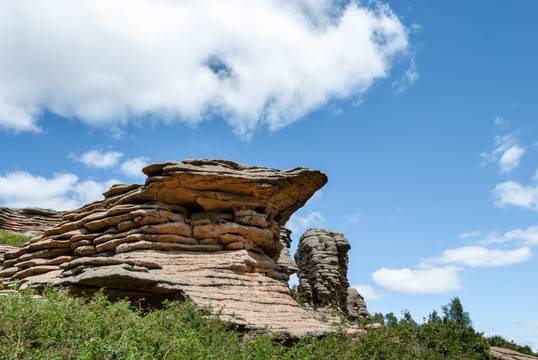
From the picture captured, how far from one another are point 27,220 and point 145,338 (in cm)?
3746

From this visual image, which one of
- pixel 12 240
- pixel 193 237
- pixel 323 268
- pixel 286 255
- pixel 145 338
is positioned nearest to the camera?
pixel 145 338

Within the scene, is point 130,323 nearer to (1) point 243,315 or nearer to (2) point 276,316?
(1) point 243,315

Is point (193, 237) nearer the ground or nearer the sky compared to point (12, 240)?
nearer the ground

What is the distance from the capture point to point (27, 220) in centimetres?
4034

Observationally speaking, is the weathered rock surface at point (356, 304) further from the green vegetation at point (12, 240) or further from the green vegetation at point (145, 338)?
the green vegetation at point (12, 240)

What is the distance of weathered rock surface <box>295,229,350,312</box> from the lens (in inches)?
1239

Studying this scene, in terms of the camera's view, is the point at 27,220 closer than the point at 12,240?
No

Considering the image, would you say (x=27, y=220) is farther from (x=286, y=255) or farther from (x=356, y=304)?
(x=356, y=304)

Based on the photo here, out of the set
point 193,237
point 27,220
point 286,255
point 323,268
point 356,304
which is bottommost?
point 356,304

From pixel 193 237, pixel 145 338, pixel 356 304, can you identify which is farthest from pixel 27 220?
pixel 145 338

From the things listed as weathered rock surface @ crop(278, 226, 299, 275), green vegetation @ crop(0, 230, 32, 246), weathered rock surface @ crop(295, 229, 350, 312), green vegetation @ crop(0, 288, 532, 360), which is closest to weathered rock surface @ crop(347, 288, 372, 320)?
weathered rock surface @ crop(295, 229, 350, 312)

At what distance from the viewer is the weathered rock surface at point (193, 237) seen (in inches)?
620

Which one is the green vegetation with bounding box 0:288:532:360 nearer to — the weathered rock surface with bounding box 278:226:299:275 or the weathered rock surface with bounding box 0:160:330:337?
the weathered rock surface with bounding box 0:160:330:337

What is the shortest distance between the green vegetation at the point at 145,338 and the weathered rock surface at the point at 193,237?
257 centimetres
